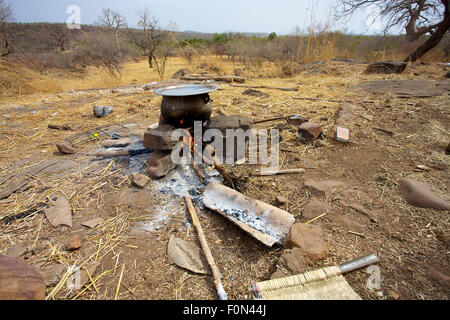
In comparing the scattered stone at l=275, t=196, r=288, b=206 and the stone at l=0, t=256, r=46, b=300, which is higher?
the scattered stone at l=275, t=196, r=288, b=206

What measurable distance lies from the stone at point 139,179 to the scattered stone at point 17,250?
1030 millimetres

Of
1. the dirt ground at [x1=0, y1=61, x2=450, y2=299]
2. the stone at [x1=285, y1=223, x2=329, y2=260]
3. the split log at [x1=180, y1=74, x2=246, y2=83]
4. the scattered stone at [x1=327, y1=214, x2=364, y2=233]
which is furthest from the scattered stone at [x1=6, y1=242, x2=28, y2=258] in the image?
the split log at [x1=180, y1=74, x2=246, y2=83]

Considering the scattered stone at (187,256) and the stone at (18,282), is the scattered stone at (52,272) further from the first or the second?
the scattered stone at (187,256)

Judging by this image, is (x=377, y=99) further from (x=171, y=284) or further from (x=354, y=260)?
(x=171, y=284)

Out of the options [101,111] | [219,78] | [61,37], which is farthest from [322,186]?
[61,37]

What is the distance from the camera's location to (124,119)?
4.56 metres

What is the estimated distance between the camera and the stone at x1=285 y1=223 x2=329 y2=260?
59.0 inches

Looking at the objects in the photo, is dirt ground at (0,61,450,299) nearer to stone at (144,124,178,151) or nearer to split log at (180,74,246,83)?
stone at (144,124,178,151)

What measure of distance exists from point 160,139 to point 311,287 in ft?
6.81

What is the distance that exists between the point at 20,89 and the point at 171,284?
8.79 meters

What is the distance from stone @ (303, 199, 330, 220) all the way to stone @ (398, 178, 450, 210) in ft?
2.50

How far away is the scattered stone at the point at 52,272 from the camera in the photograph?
58.0 inches

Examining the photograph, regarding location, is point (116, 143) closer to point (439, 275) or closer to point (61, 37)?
point (439, 275)
